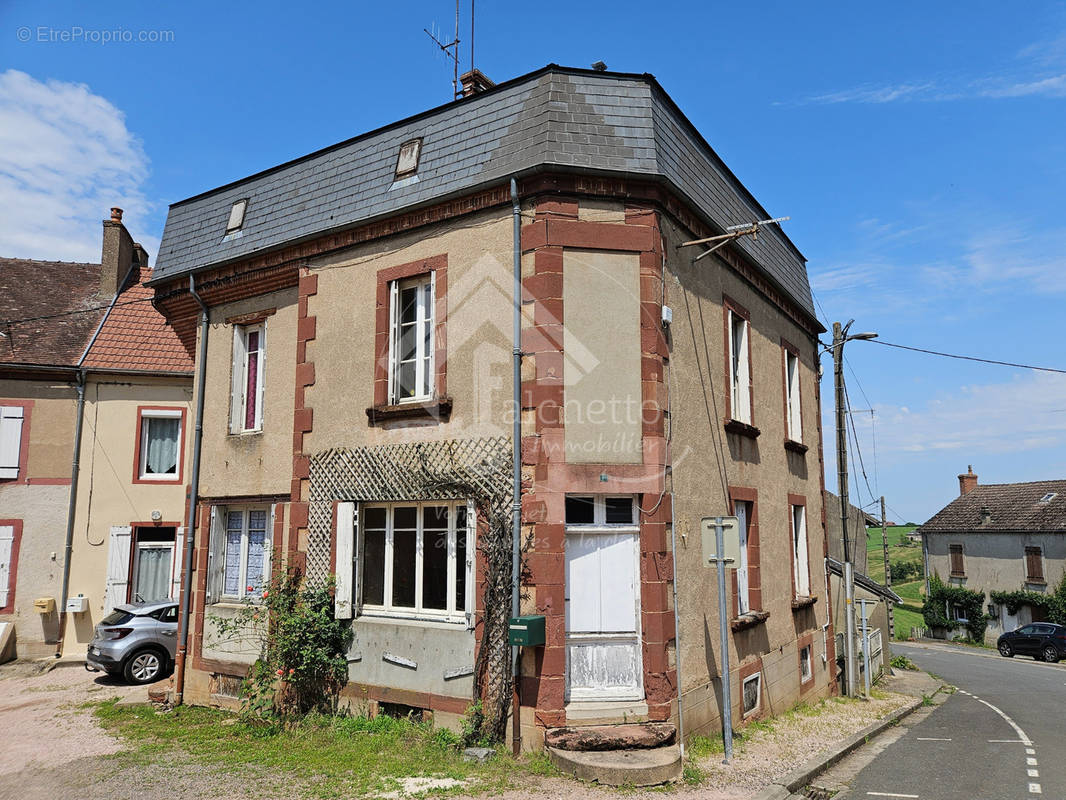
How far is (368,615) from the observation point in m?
9.80

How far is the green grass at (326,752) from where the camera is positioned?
7520mm

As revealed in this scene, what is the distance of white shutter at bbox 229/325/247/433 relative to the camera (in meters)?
11.9

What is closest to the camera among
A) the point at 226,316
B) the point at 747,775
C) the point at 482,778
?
the point at 482,778

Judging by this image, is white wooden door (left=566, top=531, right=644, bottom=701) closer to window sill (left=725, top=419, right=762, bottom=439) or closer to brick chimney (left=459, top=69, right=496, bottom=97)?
window sill (left=725, top=419, right=762, bottom=439)

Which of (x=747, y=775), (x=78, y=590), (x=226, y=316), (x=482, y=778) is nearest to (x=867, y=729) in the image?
(x=747, y=775)

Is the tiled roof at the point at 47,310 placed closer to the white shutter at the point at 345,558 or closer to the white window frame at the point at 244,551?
the white window frame at the point at 244,551

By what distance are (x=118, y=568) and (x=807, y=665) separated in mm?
14670

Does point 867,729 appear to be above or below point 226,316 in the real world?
below

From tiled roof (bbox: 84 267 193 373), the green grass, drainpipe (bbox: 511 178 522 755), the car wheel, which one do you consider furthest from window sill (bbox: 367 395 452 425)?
tiled roof (bbox: 84 267 193 373)

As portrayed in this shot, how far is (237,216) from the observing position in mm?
12227

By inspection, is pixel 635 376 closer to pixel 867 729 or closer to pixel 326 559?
pixel 326 559

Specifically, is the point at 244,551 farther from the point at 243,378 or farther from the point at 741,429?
the point at 741,429

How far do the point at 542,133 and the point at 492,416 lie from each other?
337 centimetres

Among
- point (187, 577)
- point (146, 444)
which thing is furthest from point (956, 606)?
point (187, 577)
